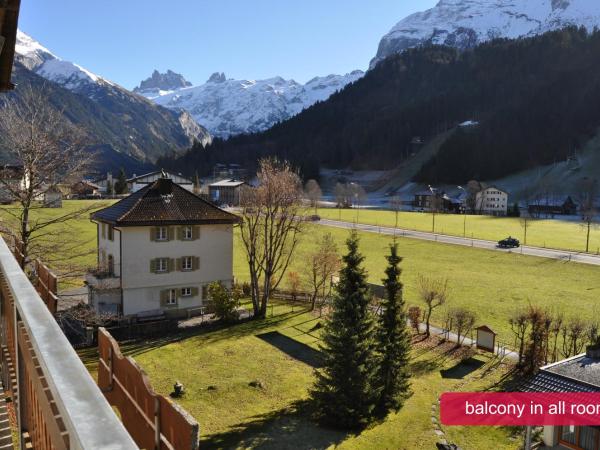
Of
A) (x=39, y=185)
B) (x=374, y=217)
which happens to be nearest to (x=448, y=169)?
(x=374, y=217)

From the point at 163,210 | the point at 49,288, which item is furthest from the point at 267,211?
the point at 49,288

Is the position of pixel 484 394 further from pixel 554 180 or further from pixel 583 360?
pixel 554 180

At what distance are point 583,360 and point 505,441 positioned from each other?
4081 mm

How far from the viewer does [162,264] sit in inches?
1256

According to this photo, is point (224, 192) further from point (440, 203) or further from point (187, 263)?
point (187, 263)

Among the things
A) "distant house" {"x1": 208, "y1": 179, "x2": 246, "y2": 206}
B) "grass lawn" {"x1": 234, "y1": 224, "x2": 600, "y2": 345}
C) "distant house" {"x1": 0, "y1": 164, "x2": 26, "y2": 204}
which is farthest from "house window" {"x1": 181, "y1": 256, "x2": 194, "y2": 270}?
"distant house" {"x1": 208, "y1": 179, "x2": 246, "y2": 206}

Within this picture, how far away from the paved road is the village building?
44.5 meters

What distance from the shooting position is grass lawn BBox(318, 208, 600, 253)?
74.9 metres

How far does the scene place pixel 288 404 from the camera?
20734 mm

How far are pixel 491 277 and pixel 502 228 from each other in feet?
159

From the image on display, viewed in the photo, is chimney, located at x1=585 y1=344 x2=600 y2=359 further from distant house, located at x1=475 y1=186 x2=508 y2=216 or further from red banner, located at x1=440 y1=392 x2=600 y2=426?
distant house, located at x1=475 y1=186 x2=508 y2=216

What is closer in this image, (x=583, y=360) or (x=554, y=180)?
(x=583, y=360)

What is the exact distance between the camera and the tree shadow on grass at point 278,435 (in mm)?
17328

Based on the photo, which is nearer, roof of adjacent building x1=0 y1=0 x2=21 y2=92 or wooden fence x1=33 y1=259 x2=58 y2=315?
roof of adjacent building x1=0 y1=0 x2=21 y2=92
